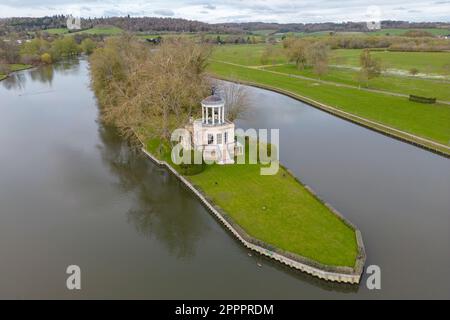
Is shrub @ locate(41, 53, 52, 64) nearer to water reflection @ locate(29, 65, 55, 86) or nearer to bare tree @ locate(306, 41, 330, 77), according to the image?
water reflection @ locate(29, 65, 55, 86)

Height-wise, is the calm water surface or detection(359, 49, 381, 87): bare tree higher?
detection(359, 49, 381, 87): bare tree

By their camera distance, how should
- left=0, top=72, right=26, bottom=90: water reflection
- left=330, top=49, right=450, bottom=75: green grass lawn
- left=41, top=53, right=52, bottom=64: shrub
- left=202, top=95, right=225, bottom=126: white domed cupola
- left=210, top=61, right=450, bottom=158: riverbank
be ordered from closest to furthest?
left=202, top=95, right=225, bottom=126: white domed cupola, left=210, top=61, right=450, bottom=158: riverbank, left=0, top=72, right=26, bottom=90: water reflection, left=330, top=49, right=450, bottom=75: green grass lawn, left=41, top=53, right=52, bottom=64: shrub

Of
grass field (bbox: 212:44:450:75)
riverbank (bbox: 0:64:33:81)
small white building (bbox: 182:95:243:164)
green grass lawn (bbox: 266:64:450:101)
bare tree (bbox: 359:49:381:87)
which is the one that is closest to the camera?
small white building (bbox: 182:95:243:164)

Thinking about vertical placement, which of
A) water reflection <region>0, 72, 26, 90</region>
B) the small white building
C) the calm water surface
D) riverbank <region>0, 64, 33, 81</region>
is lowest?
the calm water surface

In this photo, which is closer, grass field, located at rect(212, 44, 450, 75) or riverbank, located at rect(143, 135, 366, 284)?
riverbank, located at rect(143, 135, 366, 284)

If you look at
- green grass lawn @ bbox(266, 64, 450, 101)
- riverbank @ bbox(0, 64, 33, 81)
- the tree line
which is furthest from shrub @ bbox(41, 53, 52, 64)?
green grass lawn @ bbox(266, 64, 450, 101)

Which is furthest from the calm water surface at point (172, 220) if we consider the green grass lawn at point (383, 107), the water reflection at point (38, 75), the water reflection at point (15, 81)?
the water reflection at point (38, 75)
